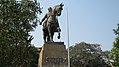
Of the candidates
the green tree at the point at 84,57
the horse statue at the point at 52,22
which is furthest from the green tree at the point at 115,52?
the green tree at the point at 84,57

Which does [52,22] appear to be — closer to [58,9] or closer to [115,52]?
[58,9]

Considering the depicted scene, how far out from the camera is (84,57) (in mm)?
60594

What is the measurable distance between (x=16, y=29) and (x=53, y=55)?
46.8ft

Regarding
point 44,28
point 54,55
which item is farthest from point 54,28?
point 54,55

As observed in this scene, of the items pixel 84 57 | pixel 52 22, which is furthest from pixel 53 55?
pixel 84 57

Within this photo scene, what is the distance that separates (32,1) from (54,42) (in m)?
15.2

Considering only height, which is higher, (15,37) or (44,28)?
(15,37)

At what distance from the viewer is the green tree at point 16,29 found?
29.3 m

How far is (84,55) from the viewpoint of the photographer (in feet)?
201

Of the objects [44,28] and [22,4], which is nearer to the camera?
[44,28]

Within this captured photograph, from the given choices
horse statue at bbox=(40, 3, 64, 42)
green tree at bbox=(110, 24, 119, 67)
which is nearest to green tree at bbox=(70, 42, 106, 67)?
green tree at bbox=(110, 24, 119, 67)

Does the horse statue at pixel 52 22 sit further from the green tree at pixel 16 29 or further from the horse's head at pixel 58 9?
the green tree at pixel 16 29

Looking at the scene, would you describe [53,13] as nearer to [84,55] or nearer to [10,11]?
[10,11]

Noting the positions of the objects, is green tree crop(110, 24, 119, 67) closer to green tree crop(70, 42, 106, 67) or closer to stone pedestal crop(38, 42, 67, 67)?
stone pedestal crop(38, 42, 67, 67)
